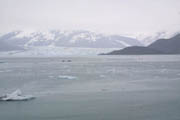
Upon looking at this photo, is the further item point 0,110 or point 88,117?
point 0,110

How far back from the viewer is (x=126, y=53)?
123 metres

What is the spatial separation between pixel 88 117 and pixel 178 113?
361 centimetres

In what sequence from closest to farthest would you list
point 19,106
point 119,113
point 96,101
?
1. point 119,113
2. point 19,106
3. point 96,101

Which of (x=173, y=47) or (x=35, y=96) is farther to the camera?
(x=173, y=47)

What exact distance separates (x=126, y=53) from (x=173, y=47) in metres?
31.0

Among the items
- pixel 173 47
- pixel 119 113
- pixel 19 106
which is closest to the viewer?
pixel 119 113

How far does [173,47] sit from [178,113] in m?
133

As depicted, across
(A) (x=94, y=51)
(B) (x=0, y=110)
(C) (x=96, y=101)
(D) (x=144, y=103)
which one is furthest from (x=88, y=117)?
(A) (x=94, y=51)

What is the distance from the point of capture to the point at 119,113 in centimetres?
927

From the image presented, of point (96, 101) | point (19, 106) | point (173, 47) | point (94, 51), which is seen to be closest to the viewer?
point (19, 106)

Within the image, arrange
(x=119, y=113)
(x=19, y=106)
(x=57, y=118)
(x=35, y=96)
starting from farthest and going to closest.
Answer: (x=35, y=96) → (x=19, y=106) → (x=119, y=113) → (x=57, y=118)

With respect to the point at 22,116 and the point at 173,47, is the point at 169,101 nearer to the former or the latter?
the point at 22,116

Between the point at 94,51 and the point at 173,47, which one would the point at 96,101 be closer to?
the point at 94,51

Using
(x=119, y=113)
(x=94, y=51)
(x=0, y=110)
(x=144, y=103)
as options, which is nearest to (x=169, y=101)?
(x=144, y=103)
